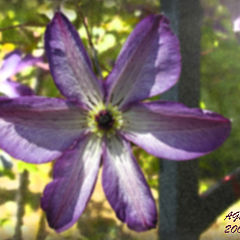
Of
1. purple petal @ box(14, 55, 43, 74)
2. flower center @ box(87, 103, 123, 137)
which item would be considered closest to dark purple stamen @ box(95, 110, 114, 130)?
flower center @ box(87, 103, 123, 137)

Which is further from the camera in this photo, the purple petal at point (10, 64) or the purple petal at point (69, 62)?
the purple petal at point (10, 64)

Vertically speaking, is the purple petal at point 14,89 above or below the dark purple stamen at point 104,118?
above

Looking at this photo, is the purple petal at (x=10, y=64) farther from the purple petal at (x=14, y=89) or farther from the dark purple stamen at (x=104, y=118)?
the dark purple stamen at (x=104, y=118)

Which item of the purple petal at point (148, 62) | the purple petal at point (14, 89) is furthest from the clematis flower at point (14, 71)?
the purple petal at point (148, 62)

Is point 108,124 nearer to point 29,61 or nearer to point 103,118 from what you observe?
point 103,118

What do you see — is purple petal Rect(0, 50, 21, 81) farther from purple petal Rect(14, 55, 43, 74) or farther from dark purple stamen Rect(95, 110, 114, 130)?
dark purple stamen Rect(95, 110, 114, 130)

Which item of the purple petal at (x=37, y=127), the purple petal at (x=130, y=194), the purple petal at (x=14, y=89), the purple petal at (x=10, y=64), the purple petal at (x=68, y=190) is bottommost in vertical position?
the purple petal at (x=130, y=194)

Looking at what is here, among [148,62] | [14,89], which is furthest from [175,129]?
[14,89]
